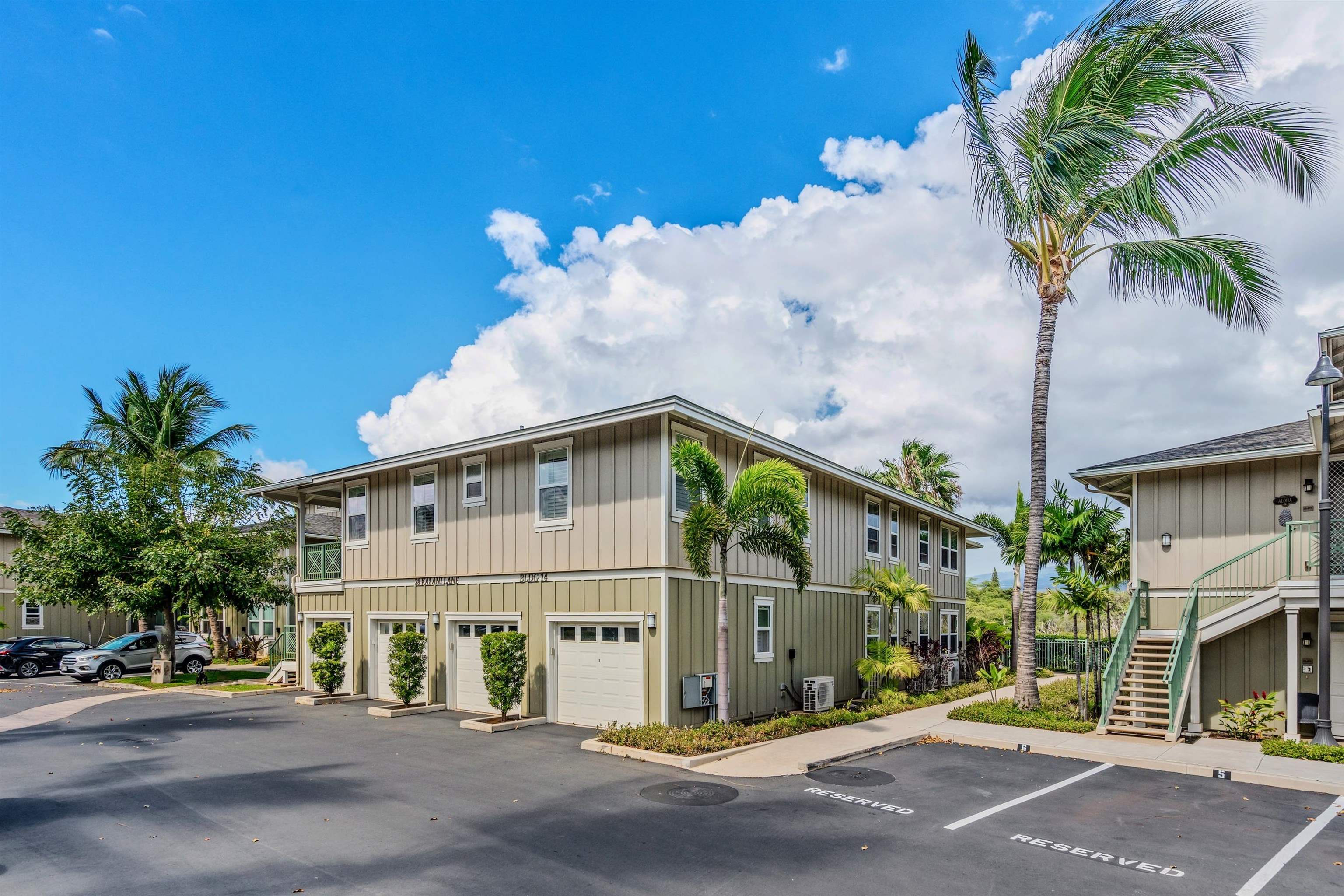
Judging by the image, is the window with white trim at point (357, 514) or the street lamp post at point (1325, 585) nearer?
the street lamp post at point (1325, 585)

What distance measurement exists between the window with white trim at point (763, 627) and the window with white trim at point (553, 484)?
4.06m

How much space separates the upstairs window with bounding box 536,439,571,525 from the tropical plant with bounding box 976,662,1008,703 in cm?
946

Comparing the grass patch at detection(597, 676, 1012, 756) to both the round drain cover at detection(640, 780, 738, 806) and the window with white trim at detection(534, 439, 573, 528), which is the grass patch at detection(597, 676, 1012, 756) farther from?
the window with white trim at detection(534, 439, 573, 528)

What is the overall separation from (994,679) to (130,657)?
2479 cm

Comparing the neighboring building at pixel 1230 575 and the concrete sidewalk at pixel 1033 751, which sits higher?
the neighboring building at pixel 1230 575

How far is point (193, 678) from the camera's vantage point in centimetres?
2333

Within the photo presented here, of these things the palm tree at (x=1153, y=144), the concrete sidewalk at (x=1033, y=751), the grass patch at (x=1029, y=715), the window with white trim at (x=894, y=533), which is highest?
the palm tree at (x=1153, y=144)

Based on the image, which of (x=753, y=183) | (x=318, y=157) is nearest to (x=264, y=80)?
(x=318, y=157)

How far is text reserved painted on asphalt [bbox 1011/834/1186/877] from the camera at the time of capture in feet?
22.1

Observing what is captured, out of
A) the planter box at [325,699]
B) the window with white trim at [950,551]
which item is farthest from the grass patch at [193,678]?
the window with white trim at [950,551]

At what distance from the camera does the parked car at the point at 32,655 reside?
24562 millimetres

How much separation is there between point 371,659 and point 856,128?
15783 mm

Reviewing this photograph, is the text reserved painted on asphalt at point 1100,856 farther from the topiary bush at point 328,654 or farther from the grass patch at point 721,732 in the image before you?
the topiary bush at point 328,654

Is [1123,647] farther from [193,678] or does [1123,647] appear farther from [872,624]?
[193,678]
